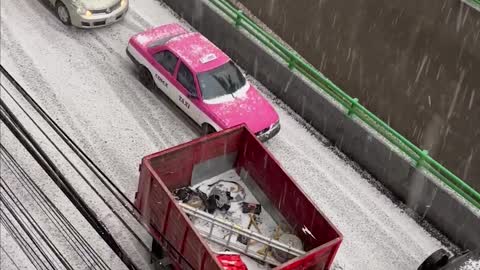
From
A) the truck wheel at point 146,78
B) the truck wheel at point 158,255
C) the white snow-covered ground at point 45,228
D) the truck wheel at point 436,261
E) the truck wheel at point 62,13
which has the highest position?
the truck wheel at point 62,13

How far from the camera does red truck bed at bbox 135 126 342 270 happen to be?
10445 millimetres

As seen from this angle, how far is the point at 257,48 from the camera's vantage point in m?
16.3

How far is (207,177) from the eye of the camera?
12.8m

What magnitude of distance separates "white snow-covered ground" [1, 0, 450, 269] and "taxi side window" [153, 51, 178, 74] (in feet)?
3.58

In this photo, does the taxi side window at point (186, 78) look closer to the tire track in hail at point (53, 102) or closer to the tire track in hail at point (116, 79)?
the tire track in hail at point (116, 79)

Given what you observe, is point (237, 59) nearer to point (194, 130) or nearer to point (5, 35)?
point (194, 130)

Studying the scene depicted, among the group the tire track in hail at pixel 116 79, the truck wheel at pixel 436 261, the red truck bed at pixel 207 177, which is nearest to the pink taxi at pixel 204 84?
the tire track in hail at pixel 116 79

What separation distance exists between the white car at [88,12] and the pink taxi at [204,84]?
1857 mm

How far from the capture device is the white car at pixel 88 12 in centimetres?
1641

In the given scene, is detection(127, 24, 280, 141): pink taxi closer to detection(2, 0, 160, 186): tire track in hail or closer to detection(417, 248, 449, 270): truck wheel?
detection(2, 0, 160, 186): tire track in hail

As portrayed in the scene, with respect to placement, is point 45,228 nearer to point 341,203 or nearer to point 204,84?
point 204,84

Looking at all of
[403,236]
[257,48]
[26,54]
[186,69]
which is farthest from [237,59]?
[403,236]

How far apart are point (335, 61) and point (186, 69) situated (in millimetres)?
7451

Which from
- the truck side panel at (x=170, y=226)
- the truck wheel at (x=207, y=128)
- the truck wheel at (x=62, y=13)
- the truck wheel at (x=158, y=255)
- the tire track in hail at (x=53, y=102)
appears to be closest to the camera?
the truck side panel at (x=170, y=226)
